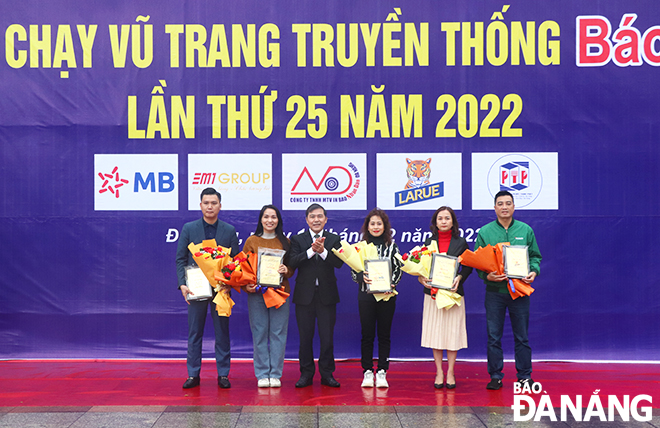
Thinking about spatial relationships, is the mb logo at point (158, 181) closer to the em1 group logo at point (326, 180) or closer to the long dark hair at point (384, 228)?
the em1 group logo at point (326, 180)

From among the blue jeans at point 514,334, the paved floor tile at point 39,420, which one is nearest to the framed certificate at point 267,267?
the paved floor tile at point 39,420

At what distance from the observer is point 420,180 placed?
20.4 ft

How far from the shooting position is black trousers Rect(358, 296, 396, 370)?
5.02 m

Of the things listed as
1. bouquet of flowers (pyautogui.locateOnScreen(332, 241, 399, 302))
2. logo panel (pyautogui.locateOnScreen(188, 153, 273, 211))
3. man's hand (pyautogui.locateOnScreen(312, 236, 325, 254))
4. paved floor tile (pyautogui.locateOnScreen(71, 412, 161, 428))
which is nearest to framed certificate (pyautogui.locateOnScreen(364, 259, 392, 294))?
bouquet of flowers (pyautogui.locateOnScreen(332, 241, 399, 302))

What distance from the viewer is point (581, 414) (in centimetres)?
427

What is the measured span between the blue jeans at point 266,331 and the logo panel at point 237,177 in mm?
1505

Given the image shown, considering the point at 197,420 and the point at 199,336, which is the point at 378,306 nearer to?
the point at 199,336

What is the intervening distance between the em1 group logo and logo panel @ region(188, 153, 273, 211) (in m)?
0.21

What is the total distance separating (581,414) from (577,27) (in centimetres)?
412

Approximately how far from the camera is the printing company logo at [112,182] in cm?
630

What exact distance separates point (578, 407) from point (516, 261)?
4.04ft

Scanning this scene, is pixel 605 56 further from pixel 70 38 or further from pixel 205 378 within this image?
pixel 70 38

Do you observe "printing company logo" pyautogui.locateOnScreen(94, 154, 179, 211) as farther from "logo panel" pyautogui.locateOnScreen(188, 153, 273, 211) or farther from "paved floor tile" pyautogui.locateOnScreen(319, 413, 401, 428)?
"paved floor tile" pyautogui.locateOnScreen(319, 413, 401, 428)

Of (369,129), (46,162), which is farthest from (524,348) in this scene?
(46,162)
